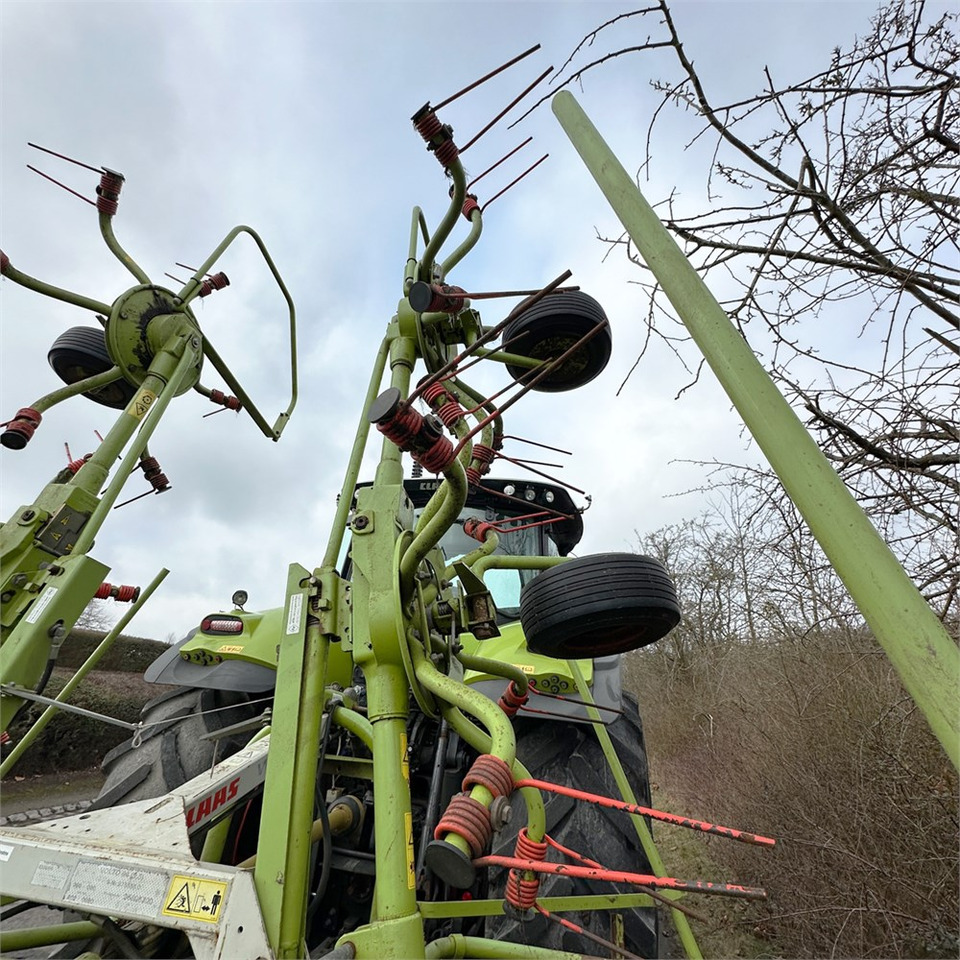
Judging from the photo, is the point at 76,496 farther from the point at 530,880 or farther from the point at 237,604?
the point at 530,880

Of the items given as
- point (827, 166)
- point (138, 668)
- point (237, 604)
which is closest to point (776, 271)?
point (827, 166)

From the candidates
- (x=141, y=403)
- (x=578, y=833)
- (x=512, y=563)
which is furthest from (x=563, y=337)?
(x=141, y=403)

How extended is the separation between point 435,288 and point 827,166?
1.33 meters

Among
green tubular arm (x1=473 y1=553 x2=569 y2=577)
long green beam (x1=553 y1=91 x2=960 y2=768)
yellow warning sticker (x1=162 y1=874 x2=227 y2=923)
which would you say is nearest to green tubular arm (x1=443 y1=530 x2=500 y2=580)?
green tubular arm (x1=473 y1=553 x2=569 y2=577)

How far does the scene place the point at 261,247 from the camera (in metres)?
3.23

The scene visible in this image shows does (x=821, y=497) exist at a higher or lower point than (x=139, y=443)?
lower

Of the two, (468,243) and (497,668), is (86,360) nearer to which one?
Answer: (468,243)

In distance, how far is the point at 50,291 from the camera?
2680mm

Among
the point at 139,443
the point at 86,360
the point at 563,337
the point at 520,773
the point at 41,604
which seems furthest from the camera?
the point at 86,360

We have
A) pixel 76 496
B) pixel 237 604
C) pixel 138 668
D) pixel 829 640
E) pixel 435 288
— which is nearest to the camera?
pixel 435 288

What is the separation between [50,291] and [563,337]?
229 centimetres

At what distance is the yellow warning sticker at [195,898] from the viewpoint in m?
1.22

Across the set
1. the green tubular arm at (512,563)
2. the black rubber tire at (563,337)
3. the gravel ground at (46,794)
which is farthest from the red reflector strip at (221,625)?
the gravel ground at (46,794)

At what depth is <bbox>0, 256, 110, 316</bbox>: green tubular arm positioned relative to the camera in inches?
103
